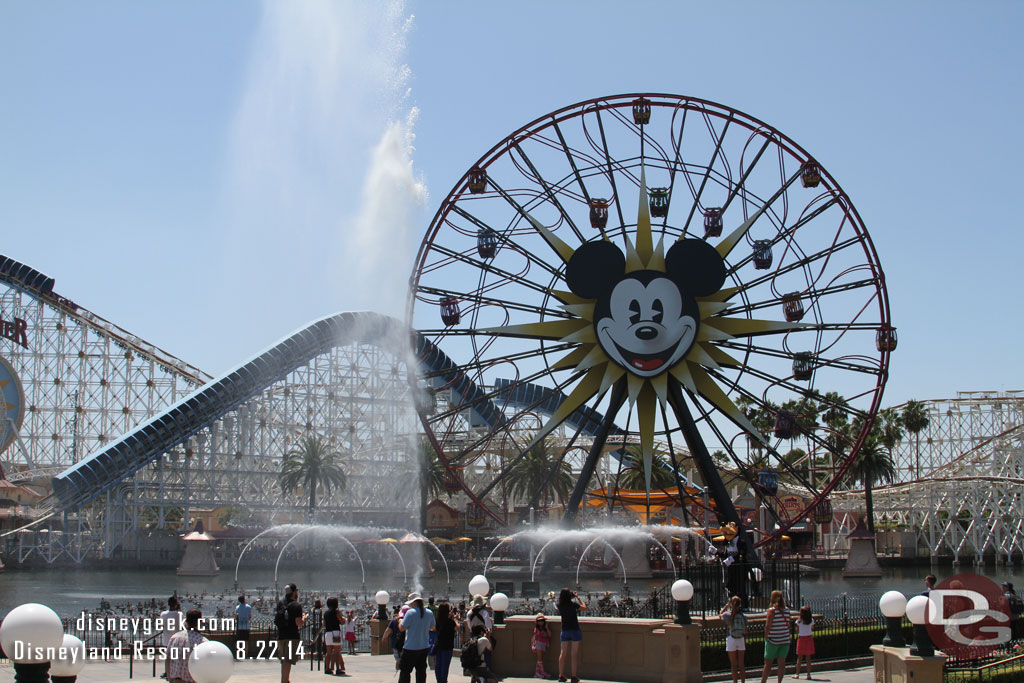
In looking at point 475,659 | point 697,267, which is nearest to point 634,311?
point 697,267

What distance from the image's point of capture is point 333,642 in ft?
71.3

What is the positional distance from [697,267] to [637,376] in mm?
4226

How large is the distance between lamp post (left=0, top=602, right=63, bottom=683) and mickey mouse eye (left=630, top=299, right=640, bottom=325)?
1228 inches

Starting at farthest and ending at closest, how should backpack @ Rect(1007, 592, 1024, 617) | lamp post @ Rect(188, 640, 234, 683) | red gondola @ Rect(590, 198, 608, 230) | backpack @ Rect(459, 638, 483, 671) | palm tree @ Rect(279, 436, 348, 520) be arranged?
1. palm tree @ Rect(279, 436, 348, 520)
2. red gondola @ Rect(590, 198, 608, 230)
3. backpack @ Rect(1007, 592, 1024, 617)
4. backpack @ Rect(459, 638, 483, 671)
5. lamp post @ Rect(188, 640, 234, 683)

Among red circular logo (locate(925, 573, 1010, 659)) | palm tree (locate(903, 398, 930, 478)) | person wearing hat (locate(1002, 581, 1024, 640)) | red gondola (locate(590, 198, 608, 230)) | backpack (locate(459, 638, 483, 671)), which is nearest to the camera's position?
red circular logo (locate(925, 573, 1010, 659))

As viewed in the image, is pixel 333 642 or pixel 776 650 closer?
pixel 776 650

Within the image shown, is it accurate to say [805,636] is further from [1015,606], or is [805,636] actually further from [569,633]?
[1015,606]

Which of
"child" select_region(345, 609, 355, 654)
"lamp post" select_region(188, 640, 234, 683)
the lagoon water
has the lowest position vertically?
the lagoon water

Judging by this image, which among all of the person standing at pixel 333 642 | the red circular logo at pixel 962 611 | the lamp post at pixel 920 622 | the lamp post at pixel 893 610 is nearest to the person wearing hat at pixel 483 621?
the person standing at pixel 333 642

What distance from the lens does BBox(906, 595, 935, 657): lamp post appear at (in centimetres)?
1669

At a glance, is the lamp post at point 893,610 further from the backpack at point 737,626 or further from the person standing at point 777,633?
the backpack at point 737,626

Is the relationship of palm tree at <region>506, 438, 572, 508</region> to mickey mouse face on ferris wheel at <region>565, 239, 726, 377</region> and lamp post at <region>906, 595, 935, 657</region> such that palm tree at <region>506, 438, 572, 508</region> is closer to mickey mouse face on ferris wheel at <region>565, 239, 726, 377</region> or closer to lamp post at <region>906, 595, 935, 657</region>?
mickey mouse face on ferris wheel at <region>565, 239, 726, 377</region>

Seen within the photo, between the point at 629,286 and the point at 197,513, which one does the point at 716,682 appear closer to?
the point at 629,286

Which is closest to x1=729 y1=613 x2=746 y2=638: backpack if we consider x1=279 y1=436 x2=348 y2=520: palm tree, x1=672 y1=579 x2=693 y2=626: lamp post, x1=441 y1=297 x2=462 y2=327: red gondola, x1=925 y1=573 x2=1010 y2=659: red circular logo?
x1=672 y1=579 x2=693 y2=626: lamp post
